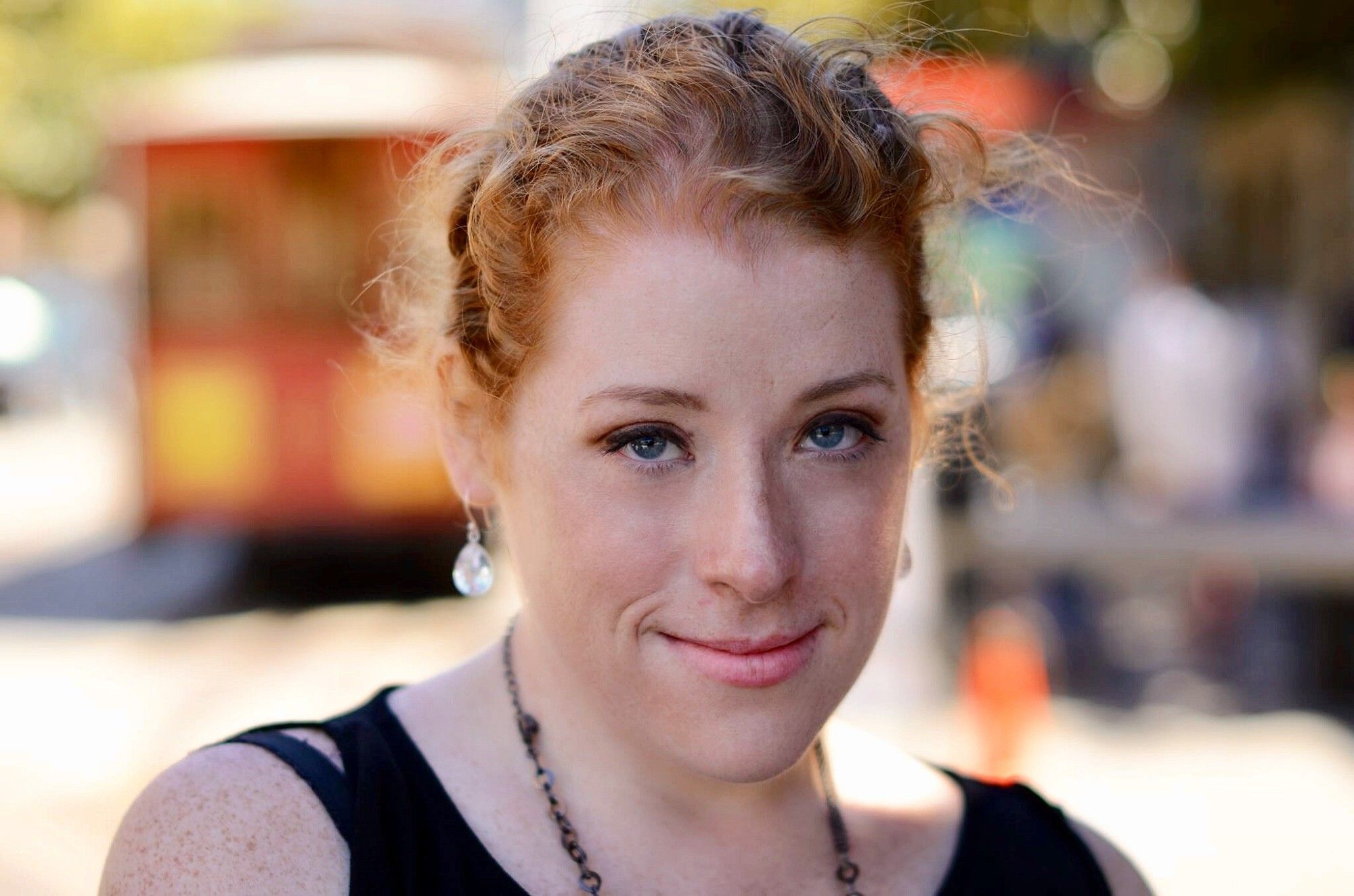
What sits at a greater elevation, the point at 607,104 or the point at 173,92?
the point at 173,92

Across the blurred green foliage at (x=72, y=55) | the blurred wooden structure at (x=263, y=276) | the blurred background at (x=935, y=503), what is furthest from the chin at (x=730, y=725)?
the blurred green foliage at (x=72, y=55)

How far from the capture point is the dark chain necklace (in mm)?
1666

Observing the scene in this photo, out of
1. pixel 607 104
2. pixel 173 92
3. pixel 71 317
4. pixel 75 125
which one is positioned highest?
pixel 75 125

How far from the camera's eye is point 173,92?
9328mm

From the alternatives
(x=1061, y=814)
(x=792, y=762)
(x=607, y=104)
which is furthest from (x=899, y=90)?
(x=1061, y=814)

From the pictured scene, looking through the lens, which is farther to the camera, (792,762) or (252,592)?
(252,592)

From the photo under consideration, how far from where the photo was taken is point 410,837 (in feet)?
5.14

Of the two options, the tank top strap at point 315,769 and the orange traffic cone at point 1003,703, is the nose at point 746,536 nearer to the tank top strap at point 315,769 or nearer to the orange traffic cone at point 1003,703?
the tank top strap at point 315,769

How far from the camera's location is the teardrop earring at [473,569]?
2045mm

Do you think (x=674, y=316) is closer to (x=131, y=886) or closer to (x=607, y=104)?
(x=607, y=104)

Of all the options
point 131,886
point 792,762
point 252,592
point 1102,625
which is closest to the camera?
point 131,886

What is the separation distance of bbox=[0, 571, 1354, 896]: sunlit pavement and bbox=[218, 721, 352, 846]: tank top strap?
10.1ft

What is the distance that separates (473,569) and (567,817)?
1.57 feet

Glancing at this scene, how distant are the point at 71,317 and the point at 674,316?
915 inches
